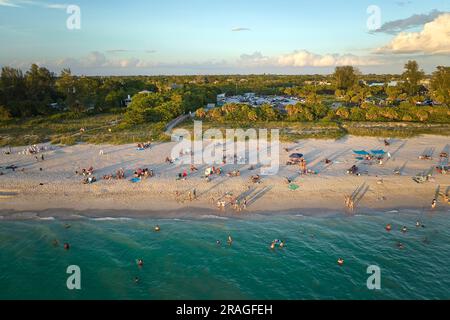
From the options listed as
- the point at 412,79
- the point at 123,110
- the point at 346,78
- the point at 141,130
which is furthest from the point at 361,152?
the point at 346,78

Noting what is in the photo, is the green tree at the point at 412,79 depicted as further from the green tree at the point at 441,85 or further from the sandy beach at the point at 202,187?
the sandy beach at the point at 202,187

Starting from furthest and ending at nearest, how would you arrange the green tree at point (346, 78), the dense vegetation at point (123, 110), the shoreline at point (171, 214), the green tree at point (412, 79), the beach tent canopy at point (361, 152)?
the green tree at point (346, 78) → the green tree at point (412, 79) → the dense vegetation at point (123, 110) → the beach tent canopy at point (361, 152) → the shoreline at point (171, 214)

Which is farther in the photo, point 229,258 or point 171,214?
point 171,214

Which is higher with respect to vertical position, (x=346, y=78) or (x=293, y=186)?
(x=346, y=78)

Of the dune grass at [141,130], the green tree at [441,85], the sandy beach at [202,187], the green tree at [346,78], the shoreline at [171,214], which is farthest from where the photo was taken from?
the green tree at [346,78]

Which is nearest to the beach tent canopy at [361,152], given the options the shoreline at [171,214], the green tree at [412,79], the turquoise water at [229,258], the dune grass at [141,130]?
the dune grass at [141,130]

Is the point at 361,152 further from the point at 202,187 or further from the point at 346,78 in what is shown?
the point at 346,78
